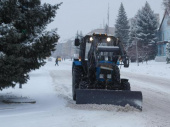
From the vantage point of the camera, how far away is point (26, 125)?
5648 millimetres

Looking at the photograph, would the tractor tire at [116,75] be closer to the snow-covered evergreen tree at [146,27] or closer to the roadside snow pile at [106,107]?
the roadside snow pile at [106,107]

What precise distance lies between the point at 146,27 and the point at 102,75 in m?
41.6

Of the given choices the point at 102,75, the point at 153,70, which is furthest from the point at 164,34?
the point at 102,75

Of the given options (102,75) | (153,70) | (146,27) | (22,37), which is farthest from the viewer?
(146,27)

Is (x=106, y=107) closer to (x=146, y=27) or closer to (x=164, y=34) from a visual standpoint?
(x=146, y=27)

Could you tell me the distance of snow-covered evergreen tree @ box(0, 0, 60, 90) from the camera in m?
7.13

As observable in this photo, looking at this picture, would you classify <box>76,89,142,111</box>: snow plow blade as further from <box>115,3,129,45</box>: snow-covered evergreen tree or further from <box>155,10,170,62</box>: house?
<box>115,3,129,45</box>: snow-covered evergreen tree

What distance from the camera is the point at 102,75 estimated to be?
846cm

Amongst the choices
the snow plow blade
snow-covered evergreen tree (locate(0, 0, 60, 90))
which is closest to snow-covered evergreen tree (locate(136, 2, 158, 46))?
snow-covered evergreen tree (locate(0, 0, 60, 90))

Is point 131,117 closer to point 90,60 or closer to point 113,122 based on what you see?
point 113,122

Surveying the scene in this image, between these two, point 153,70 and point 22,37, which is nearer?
point 22,37

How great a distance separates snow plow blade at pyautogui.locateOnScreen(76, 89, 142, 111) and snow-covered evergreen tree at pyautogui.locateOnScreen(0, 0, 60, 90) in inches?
70.8

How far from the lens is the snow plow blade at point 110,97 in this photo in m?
7.37

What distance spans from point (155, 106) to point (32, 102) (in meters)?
4.03
